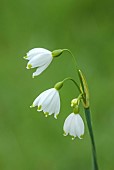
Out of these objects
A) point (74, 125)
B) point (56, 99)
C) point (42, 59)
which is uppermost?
point (42, 59)

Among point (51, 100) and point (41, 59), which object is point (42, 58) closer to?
point (41, 59)

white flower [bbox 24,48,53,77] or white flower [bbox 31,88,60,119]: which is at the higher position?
white flower [bbox 24,48,53,77]

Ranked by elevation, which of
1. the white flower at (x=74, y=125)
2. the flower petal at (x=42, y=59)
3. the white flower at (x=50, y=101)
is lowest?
the white flower at (x=74, y=125)

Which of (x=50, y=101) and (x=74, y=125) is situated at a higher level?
(x=50, y=101)

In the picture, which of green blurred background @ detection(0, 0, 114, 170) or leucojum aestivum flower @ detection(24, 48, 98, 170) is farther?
green blurred background @ detection(0, 0, 114, 170)

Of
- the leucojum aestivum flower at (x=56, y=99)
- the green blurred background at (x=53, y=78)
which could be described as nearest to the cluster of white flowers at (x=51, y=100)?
the leucojum aestivum flower at (x=56, y=99)

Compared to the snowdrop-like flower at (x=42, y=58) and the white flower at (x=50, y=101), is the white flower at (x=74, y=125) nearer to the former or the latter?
the white flower at (x=50, y=101)

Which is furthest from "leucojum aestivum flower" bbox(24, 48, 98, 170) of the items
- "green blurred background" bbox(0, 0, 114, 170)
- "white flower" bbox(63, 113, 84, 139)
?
"green blurred background" bbox(0, 0, 114, 170)

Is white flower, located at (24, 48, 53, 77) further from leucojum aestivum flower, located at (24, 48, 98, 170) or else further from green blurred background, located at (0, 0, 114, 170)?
green blurred background, located at (0, 0, 114, 170)

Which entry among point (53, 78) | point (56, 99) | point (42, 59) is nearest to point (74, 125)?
point (56, 99)
